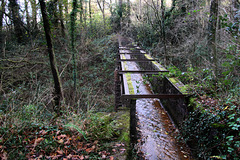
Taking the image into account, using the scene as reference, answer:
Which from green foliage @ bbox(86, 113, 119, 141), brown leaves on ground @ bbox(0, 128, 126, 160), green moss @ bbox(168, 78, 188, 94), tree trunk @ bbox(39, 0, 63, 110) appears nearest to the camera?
brown leaves on ground @ bbox(0, 128, 126, 160)

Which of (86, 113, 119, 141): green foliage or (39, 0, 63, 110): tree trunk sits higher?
(39, 0, 63, 110): tree trunk

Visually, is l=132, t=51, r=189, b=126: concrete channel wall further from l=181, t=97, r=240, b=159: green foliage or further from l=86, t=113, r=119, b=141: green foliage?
l=86, t=113, r=119, b=141: green foliage

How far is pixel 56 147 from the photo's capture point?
2789 millimetres

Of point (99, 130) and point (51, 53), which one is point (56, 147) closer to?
point (99, 130)

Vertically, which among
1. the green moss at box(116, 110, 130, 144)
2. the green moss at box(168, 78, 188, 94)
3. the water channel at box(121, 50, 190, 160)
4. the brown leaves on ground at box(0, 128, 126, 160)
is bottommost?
the water channel at box(121, 50, 190, 160)

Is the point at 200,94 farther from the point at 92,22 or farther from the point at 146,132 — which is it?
the point at 92,22

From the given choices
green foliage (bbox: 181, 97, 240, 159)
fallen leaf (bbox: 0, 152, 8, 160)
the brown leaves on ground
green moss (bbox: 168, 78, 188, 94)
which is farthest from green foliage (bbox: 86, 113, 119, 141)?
green moss (bbox: 168, 78, 188, 94)

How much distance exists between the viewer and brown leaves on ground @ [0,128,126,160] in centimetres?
260

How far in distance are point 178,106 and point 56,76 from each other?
199 inches

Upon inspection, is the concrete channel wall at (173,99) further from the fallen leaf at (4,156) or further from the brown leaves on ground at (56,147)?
the fallen leaf at (4,156)

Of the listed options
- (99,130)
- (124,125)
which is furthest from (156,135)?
(99,130)

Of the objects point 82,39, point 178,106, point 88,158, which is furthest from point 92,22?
point 88,158

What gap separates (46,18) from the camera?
6.35 meters

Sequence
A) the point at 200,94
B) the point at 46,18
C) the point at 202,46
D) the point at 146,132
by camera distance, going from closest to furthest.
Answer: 1. the point at 200,94
2. the point at 146,132
3. the point at 46,18
4. the point at 202,46
